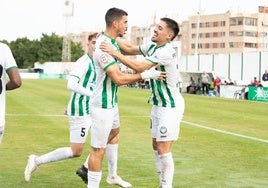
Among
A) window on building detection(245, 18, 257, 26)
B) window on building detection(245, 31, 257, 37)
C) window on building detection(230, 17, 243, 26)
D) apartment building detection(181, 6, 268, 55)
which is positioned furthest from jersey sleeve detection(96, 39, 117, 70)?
window on building detection(245, 31, 257, 37)

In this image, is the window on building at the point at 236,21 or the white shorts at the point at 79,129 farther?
the window on building at the point at 236,21

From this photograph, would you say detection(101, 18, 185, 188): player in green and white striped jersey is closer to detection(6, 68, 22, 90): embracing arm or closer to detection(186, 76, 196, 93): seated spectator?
detection(6, 68, 22, 90): embracing arm

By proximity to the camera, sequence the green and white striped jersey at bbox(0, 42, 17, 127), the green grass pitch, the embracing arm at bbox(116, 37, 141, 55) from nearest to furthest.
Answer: the green and white striped jersey at bbox(0, 42, 17, 127) < the embracing arm at bbox(116, 37, 141, 55) < the green grass pitch

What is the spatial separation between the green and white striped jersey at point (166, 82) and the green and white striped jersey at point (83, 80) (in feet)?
3.90

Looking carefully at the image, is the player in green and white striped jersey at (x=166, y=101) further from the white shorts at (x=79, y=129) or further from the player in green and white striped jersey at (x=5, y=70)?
the player in green and white striped jersey at (x=5, y=70)

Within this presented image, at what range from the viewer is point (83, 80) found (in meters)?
8.91

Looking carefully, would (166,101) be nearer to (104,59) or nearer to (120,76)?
(120,76)

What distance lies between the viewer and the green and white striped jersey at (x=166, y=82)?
769 cm

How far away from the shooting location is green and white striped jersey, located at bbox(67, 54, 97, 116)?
8859 mm

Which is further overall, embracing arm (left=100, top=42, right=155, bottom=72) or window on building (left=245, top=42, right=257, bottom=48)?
window on building (left=245, top=42, right=257, bottom=48)

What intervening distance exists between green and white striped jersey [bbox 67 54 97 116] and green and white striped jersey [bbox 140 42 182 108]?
119cm

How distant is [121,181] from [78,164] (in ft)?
7.12

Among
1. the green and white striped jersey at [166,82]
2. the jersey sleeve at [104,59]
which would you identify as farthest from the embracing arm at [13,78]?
the green and white striped jersey at [166,82]

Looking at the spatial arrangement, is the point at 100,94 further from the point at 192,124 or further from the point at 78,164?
the point at 192,124
